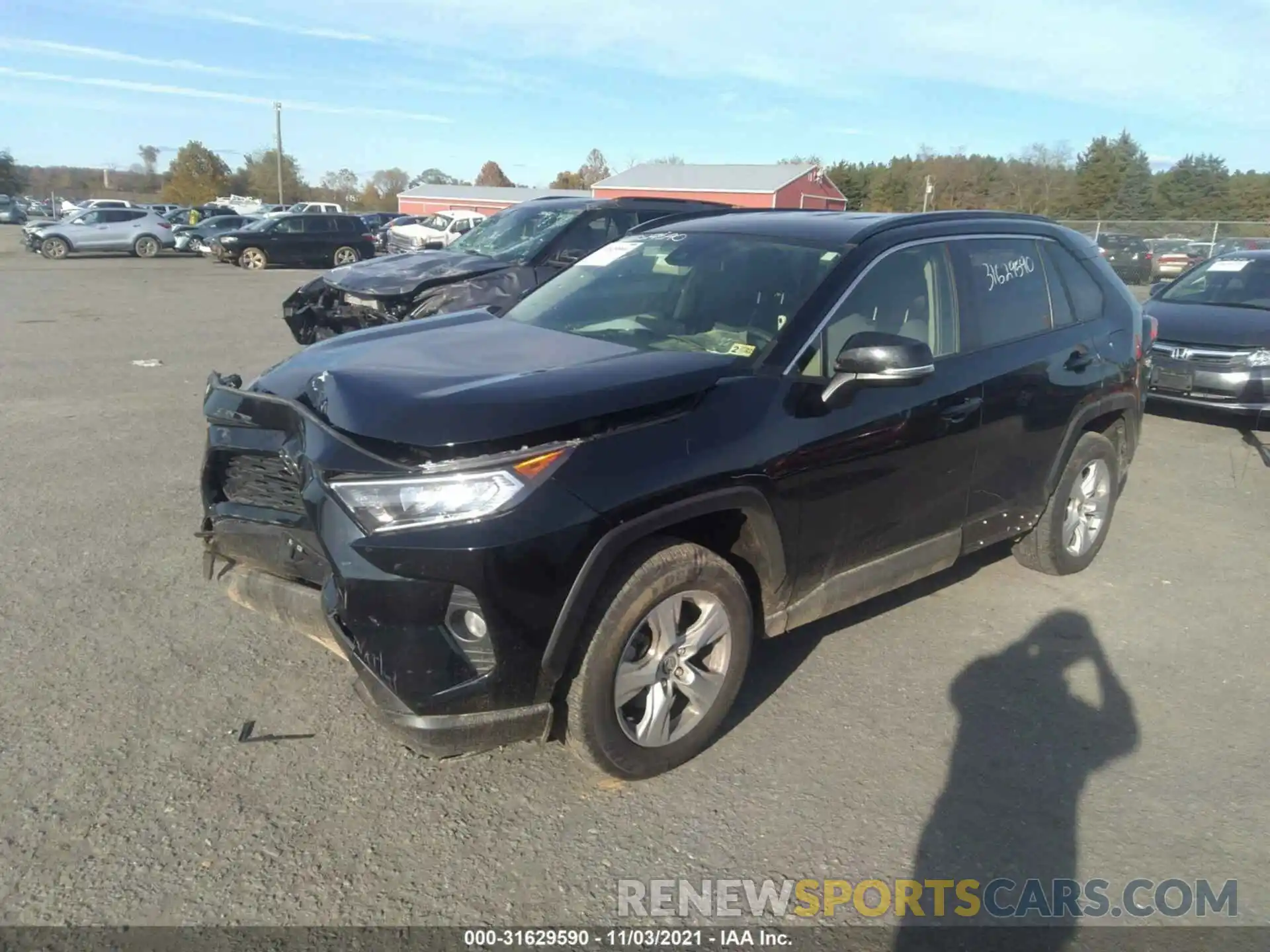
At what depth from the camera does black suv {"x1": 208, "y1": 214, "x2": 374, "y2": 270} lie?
1070 inches

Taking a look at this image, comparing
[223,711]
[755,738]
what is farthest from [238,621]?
[755,738]

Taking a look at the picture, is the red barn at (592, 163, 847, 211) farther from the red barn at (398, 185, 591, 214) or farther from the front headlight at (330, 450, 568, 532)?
the front headlight at (330, 450, 568, 532)

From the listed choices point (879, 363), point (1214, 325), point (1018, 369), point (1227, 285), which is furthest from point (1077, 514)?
point (1227, 285)

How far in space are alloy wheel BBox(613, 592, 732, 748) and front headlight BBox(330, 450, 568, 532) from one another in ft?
2.12

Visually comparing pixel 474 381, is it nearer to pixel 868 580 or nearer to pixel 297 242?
pixel 868 580

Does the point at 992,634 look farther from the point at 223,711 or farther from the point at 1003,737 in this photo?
the point at 223,711

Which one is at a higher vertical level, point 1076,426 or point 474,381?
point 474,381

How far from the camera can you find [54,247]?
1121 inches

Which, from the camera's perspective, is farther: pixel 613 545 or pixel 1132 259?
pixel 1132 259

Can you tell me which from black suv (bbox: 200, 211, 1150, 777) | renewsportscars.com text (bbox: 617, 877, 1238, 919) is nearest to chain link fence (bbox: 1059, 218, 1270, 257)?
black suv (bbox: 200, 211, 1150, 777)

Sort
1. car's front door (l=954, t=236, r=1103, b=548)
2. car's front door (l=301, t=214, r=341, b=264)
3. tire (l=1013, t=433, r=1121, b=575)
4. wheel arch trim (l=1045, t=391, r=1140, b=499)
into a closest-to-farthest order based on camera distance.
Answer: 1. car's front door (l=954, t=236, r=1103, b=548)
2. wheel arch trim (l=1045, t=391, r=1140, b=499)
3. tire (l=1013, t=433, r=1121, b=575)
4. car's front door (l=301, t=214, r=341, b=264)

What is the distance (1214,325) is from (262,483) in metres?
9.10

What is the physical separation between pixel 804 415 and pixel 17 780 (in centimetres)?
291

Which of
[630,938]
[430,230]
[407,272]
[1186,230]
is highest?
[1186,230]
